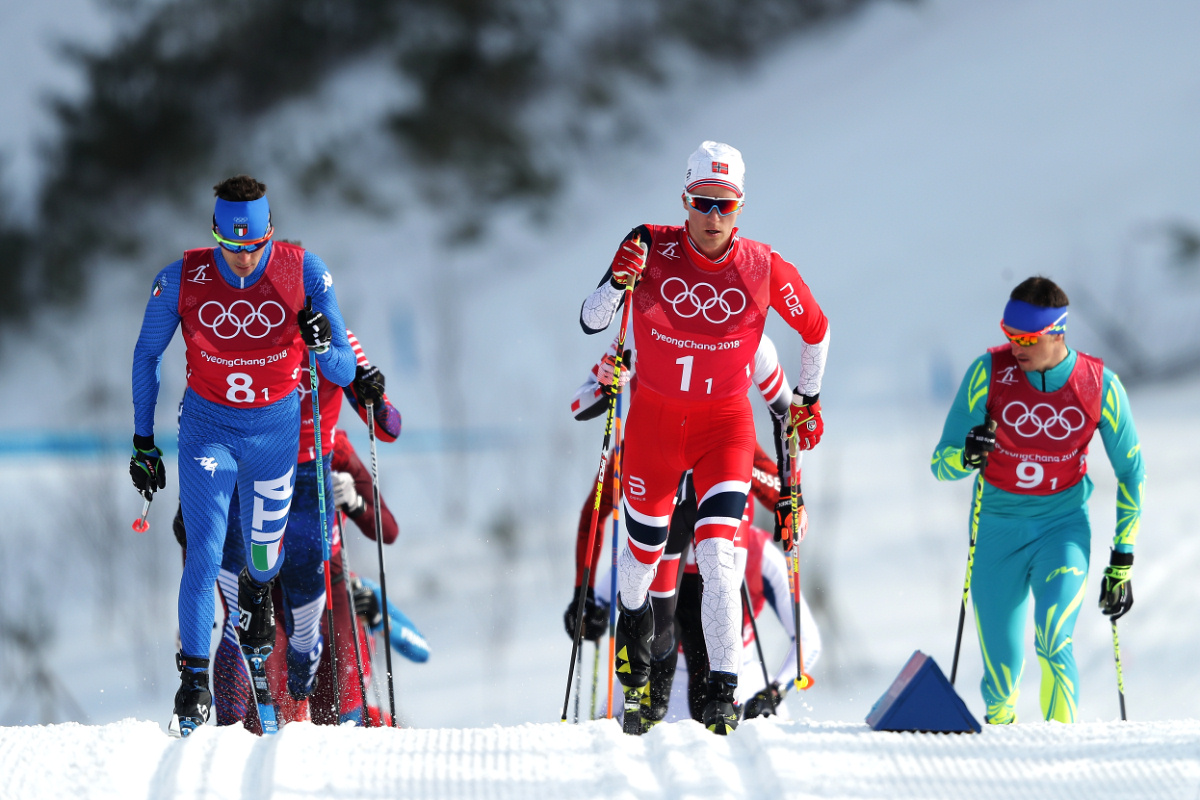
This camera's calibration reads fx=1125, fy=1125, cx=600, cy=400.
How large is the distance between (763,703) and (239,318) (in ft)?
9.25

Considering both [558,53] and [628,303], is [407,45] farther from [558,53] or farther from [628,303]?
[628,303]

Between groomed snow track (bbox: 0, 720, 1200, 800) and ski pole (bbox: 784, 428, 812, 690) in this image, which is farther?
ski pole (bbox: 784, 428, 812, 690)

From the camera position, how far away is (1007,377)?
4332 millimetres

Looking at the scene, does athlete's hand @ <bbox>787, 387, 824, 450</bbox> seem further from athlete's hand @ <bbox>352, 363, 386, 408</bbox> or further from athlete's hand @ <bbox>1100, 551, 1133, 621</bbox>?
athlete's hand @ <bbox>352, 363, 386, 408</bbox>

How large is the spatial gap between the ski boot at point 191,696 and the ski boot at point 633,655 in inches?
59.1

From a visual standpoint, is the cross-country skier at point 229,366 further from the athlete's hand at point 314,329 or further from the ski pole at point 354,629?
the ski pole at point 354,629

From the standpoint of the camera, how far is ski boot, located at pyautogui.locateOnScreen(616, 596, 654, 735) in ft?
14.1

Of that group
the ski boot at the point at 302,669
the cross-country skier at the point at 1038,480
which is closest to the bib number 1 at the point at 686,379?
the cross-country skier at the point at 1038,480

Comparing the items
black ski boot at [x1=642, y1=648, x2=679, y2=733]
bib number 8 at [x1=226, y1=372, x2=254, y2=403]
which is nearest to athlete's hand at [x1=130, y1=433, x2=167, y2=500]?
bib number 8 at [x1=226, y1=372, x2=254, y2=403]

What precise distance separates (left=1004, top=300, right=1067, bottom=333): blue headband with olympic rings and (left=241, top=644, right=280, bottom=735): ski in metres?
3.25

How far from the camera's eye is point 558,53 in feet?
73.3

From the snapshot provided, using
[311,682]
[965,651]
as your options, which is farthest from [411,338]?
[311,682]

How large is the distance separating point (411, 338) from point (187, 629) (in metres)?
16.0

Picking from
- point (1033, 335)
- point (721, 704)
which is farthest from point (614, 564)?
point (1033, 335)
